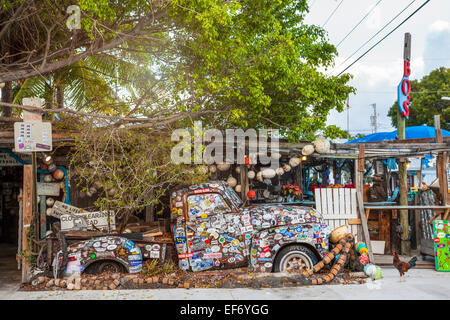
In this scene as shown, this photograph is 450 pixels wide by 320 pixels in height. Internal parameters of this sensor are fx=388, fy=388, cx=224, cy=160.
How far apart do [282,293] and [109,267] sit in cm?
336

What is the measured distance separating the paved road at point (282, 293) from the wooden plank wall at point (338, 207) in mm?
1862

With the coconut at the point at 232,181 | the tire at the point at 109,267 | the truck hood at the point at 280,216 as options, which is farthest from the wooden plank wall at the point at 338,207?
the tire at the point at 109,267

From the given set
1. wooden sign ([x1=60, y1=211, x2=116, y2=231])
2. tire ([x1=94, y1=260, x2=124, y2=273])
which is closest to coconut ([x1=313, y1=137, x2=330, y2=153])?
wooden sign ([x1=60, y1=211, x2=116, y2=231])

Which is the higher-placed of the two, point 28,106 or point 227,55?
point 227,55

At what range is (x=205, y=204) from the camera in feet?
25.0

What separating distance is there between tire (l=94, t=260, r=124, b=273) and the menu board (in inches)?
269

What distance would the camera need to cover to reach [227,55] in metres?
8.95

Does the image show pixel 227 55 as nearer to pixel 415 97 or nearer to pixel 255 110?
pixel 255 110

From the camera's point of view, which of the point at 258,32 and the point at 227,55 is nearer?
the point at 227,55

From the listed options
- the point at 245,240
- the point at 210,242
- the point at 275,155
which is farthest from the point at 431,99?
the point at 210,242

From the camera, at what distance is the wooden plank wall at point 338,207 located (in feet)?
29.5

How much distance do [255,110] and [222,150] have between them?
53.9 inches

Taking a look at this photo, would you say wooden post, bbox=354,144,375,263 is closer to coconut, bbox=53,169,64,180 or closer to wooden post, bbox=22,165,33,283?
wooden post, bbox=22,165,33,283

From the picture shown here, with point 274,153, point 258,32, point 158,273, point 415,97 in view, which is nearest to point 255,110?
point 274,153
